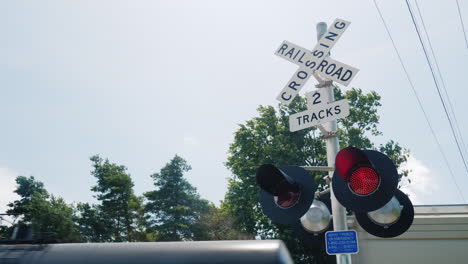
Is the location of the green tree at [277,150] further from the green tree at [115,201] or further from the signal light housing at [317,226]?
the green tree at [115,201]

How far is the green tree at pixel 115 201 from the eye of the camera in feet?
173

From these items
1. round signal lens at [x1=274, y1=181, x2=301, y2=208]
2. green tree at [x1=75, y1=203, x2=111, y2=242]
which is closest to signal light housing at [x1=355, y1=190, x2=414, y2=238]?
round signal lens at [x1=274, y1=181, x2=301, y2=208]

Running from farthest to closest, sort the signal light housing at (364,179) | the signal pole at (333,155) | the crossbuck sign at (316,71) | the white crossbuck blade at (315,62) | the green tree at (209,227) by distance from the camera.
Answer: the green tree at (209,227)
the white crossbuck blade at (315,62)
the crossbuck sign at (316,71)
the signal pole at (333,155)
the signal light housing at (364,179)

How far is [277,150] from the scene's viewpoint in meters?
26.2

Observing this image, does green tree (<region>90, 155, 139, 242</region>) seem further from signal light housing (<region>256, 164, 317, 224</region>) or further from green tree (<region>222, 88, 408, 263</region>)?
signal light housing (<region>256, 164, 317, 224</region>)

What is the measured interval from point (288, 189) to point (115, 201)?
53.4 metres

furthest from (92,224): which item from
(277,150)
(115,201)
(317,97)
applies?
(317,97)

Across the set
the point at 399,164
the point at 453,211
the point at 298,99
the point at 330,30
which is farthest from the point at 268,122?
the point at 330,30

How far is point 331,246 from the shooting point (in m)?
4.34

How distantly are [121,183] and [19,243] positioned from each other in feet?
172

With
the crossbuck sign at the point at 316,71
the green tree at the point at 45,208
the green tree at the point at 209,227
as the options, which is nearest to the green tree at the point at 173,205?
the green tree at the point at 209,227

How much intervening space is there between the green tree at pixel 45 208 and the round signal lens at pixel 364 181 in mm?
46530

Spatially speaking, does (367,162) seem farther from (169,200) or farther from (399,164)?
(169,200)

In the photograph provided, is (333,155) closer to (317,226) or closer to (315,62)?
(317,226)
